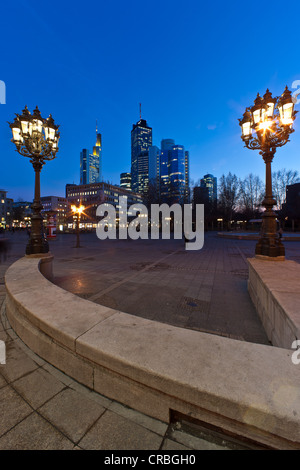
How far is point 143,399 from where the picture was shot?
1433 mm

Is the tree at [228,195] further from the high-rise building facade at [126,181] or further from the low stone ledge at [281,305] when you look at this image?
the high-rise building facade at [126,181]

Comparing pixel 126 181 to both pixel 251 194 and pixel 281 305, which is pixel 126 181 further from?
pixel 281 305

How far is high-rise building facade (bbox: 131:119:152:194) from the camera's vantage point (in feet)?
549

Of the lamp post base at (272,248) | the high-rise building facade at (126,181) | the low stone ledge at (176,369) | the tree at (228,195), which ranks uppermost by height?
the high-rise building facade at (126,181)

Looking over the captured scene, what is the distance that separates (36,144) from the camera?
6766 mm

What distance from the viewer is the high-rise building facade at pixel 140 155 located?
167 meters

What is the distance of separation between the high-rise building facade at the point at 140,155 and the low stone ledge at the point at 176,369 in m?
163

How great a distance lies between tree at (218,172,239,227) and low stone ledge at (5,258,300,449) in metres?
52.0

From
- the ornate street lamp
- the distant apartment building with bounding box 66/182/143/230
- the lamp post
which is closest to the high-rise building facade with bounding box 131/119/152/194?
the distant apartment building with bounding box 66/182/143/230

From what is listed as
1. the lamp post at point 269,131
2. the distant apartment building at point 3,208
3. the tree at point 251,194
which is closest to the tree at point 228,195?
the tree at point 251,194

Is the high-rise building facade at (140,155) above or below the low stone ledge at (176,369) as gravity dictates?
above
